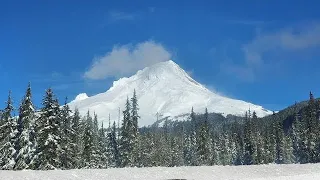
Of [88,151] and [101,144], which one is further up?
[101,144]

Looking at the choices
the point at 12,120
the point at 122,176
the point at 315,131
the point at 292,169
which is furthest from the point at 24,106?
the point at 315,131

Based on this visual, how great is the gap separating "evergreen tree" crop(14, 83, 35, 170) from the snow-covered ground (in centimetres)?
1779

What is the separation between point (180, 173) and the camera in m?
41.1

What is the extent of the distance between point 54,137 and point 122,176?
59.6 feet

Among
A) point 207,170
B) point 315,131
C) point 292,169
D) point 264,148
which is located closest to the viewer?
point 207,170

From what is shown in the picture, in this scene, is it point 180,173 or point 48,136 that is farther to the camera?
point 48,136

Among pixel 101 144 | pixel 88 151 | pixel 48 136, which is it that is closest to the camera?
pixel 48 136

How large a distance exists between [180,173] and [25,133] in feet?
69.4

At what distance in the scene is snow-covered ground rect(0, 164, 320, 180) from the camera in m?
32.6

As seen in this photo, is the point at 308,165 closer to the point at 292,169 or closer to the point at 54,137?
the point at 292,169

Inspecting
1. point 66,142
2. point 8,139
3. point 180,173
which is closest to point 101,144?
point 66,142

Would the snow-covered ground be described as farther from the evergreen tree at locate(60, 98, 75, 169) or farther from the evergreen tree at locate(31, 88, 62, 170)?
the evergreen tree at locate(60, 98, 75, 169)

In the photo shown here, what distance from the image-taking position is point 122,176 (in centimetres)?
3734

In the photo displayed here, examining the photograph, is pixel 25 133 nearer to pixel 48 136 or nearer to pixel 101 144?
pixel 48 136
